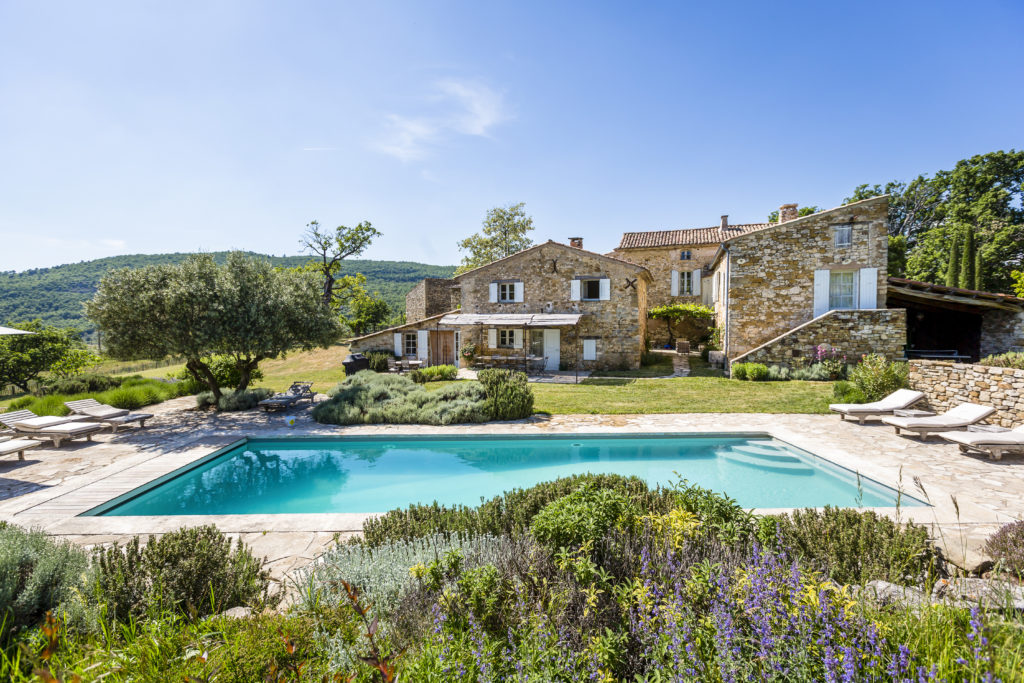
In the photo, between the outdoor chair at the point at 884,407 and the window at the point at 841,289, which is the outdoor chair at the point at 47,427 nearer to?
the outdoor chair at the point at 884,407

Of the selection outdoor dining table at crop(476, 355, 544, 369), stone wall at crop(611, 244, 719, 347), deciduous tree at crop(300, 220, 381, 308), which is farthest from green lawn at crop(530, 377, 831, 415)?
deciduous tree at crop(300, 220, 381, 308)

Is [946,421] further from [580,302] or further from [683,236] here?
[683,236]

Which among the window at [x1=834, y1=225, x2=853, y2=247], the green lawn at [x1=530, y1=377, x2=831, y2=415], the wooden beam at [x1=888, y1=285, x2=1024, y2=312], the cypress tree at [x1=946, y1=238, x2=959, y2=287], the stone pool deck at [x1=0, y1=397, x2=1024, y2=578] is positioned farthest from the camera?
the cypress tree at [x1=946, y1=238, x2=959, y2=287]

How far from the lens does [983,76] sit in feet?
37.5

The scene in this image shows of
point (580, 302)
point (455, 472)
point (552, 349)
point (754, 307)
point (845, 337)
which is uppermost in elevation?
point (580, 302)

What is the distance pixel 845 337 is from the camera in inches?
600

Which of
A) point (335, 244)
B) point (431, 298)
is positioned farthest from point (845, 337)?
point (335, 244)

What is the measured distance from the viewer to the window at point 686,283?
83.3 ft

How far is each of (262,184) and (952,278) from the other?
31.6 metres

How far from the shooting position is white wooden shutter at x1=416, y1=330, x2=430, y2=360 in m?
21.6

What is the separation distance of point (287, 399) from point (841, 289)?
19.7m

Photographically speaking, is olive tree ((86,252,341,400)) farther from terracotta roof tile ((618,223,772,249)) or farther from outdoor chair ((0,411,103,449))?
terracotta roof tile ((618,223,772,249))

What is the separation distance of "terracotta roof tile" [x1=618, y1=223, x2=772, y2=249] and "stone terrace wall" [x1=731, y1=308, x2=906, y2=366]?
417 inches

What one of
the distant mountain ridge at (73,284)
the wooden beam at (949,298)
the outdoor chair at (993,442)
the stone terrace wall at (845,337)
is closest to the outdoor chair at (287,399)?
the outdoor chair at (993,442)
